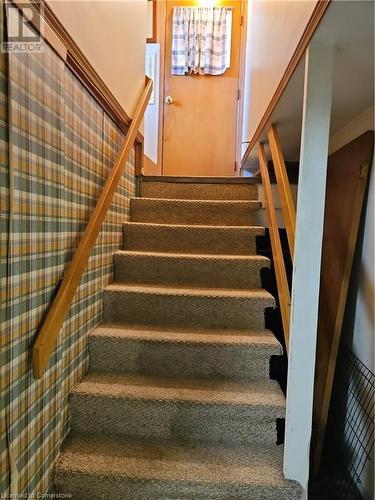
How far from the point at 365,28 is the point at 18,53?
1108mm

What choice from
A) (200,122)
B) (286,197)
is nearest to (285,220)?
(286,197)

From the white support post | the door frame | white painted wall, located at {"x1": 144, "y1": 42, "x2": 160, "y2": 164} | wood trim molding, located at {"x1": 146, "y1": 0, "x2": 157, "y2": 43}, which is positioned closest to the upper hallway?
the white support post

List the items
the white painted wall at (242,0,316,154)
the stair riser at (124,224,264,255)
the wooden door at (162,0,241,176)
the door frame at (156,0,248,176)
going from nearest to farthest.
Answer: the white painted wall at (242,0,316,154), the stair riser at (124,224,264,255), the door frame at (156,0,248,176), the wooden door at (162,0,241,176)

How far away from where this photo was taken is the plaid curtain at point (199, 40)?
3488 mm

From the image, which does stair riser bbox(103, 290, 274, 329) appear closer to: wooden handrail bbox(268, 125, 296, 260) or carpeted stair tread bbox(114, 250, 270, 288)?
carpeted stair tread bbox(114, 250, 270, 288)

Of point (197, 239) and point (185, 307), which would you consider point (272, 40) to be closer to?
point (197, 239)

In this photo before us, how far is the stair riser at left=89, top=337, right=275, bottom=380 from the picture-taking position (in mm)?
1592

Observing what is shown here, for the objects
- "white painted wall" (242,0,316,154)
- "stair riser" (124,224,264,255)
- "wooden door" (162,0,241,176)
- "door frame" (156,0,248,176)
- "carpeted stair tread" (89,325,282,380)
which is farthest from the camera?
"wooden door" (162,0,241,176)

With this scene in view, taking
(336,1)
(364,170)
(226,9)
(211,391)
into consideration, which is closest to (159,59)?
(226,9)

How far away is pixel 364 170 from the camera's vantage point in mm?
1646

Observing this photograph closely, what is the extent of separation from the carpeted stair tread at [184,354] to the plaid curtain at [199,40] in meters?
3.17

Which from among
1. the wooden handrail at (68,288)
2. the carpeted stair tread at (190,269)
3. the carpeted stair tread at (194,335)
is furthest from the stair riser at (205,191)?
the carpeted stair tread at (194,335)

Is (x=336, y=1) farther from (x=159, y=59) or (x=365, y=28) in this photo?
(x=159, y=59)

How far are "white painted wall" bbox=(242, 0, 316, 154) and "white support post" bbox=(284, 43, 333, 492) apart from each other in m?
0.24
